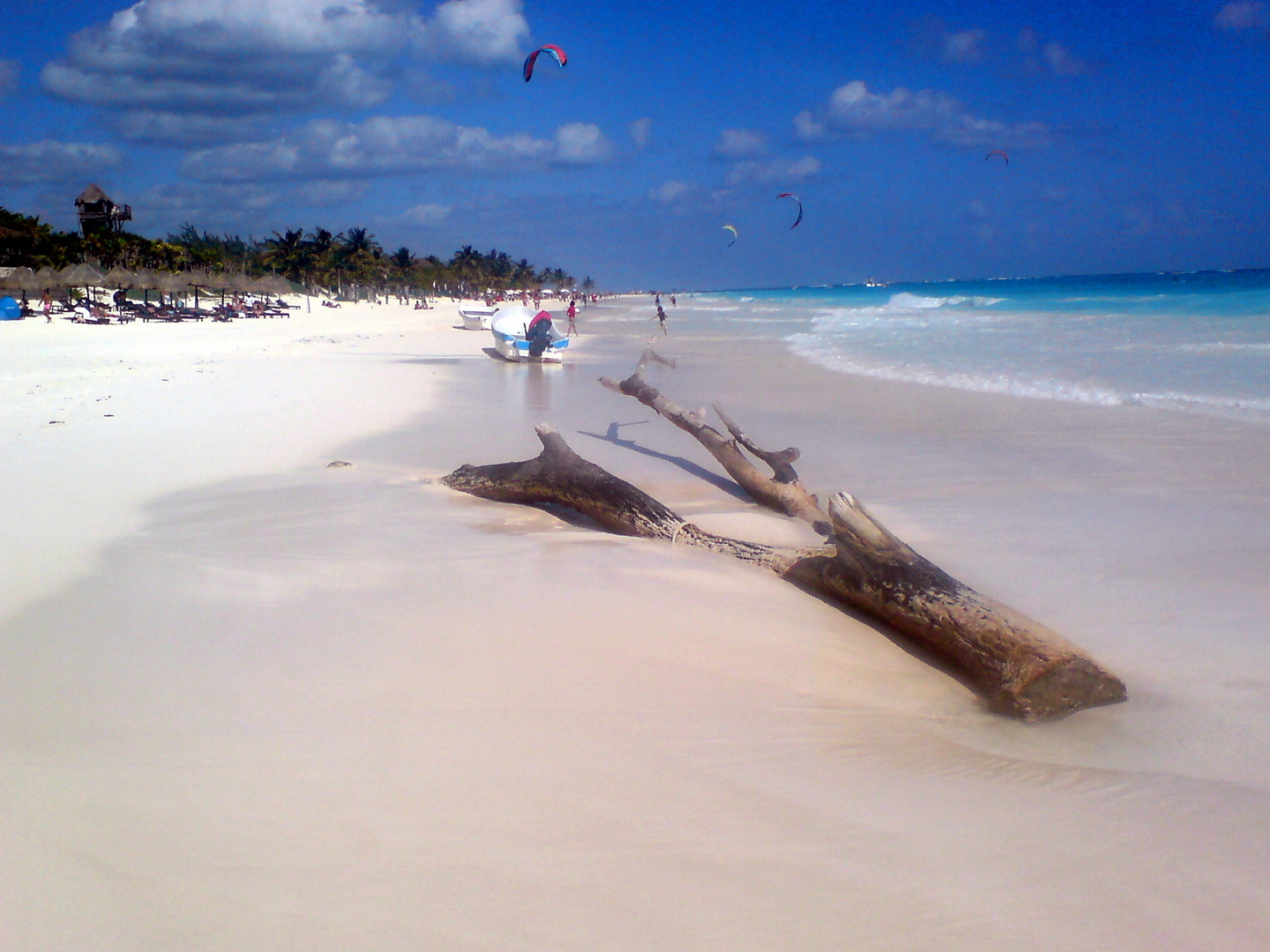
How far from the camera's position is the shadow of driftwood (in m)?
7.45

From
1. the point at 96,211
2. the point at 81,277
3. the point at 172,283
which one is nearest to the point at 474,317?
the point at 172,283

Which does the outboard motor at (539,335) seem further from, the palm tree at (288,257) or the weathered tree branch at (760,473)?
the palm tree at (288,257)

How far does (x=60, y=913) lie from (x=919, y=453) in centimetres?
762

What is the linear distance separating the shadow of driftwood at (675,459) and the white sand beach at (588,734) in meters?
0.26

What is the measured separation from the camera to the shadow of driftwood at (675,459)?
7.45m

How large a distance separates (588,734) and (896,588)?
62.7 inches

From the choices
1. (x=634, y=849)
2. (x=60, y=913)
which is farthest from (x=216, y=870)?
(x=634, y=849)

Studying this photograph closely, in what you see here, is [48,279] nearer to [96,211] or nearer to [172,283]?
[172,283]

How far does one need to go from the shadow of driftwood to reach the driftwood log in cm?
128

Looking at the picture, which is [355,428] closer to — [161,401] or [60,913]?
[161,401]

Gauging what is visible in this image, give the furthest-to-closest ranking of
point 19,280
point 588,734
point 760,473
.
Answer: point 19,280
point 760,473
point 588,734

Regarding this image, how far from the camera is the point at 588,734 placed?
10.4ft

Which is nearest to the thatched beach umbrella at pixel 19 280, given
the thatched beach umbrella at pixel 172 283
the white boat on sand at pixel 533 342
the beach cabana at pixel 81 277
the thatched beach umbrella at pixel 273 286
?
the beach cabana at pixel 81 277

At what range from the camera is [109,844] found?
8.18 feet
